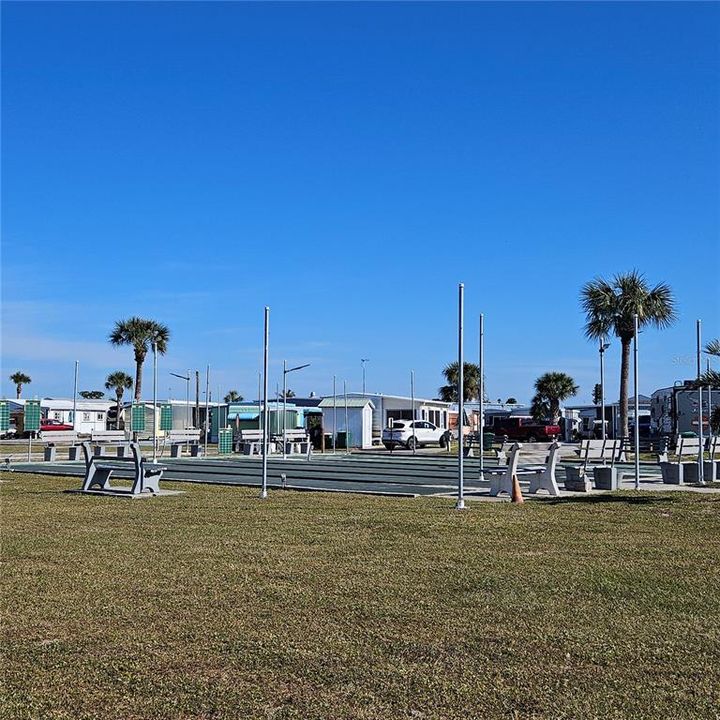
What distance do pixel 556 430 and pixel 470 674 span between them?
55.7 metres

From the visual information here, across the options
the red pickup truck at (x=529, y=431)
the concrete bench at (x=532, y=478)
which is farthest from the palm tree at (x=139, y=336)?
the concrete bench at (x=532, y=478)

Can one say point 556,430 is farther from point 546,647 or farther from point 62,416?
point 546,647

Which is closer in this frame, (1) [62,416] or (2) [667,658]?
(2) [667,658]

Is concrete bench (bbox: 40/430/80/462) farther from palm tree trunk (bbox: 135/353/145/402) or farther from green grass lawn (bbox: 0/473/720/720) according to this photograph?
palm tree trunk (bbox: 135/353/145/402)

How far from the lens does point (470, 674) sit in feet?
16.4

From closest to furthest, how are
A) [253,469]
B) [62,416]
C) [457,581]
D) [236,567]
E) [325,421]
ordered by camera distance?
[457,581], [236,567], [253,469], [325,421], [62,416]

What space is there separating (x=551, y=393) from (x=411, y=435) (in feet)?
110

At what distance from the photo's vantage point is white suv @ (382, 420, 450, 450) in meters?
43.5

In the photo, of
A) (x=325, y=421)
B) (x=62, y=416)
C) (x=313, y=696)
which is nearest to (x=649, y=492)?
(x=313, y=696)

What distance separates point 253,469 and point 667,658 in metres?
19.3

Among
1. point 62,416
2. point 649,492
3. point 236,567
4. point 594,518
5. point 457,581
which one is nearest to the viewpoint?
point 457,581

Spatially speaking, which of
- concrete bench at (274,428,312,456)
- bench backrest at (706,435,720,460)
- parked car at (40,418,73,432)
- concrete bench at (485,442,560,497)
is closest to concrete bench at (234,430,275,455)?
concrete bench at (274,428,312,456)

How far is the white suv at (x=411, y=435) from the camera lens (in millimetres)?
43500

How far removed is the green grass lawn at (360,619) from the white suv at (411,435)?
101 ft
